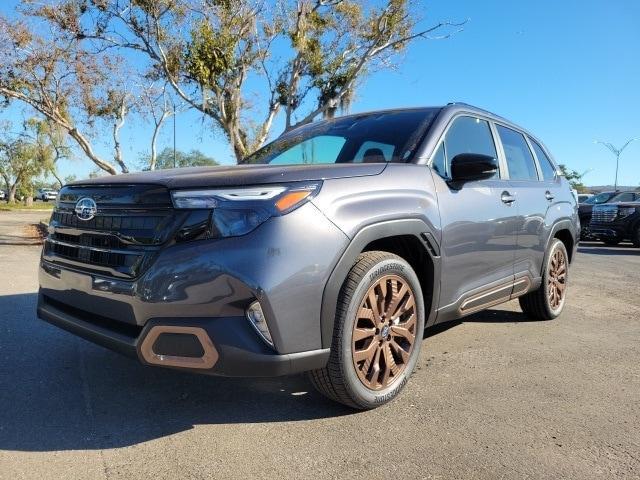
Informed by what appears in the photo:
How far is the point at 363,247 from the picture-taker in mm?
2740

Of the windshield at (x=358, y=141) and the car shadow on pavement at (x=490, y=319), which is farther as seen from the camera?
the car shadow on pavement at (x=490, y=319)

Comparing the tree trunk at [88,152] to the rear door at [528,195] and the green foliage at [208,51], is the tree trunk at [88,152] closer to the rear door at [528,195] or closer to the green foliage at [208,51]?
the green foliage at [208,51]

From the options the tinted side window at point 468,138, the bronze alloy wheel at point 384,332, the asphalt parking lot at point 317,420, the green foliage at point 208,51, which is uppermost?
the green foliage at point 208,51

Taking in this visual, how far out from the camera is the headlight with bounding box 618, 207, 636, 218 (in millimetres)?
14852

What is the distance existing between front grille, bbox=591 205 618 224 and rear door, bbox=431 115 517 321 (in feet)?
42.6

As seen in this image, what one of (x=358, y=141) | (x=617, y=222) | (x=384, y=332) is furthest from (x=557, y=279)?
(x=617, y=222)

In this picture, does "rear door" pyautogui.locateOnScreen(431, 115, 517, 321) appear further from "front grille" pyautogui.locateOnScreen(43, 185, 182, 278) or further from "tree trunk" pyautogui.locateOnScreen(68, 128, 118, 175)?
"tree trunk" pyautogui.locateOnScreen(68, 128, 118, 175)

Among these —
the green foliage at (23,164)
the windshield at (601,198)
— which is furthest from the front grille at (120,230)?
the green foliage at (23,164)

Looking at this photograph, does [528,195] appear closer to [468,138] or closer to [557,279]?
[468,138]

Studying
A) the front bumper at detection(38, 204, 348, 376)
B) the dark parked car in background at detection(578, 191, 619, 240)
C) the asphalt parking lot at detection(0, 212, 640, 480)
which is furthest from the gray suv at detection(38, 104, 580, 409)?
the dark parked car in background at detection(578, 191, 619, 240)

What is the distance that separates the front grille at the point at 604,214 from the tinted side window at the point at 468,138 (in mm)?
12977

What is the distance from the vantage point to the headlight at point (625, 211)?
48.7ft

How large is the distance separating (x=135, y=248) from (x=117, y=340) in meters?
0.45

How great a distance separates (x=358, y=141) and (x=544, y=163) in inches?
94.8
